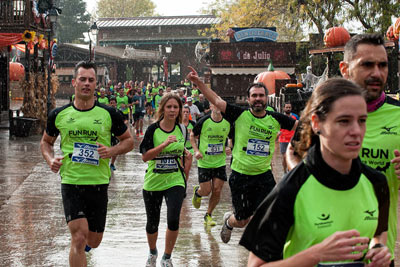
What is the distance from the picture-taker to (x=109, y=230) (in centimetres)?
902

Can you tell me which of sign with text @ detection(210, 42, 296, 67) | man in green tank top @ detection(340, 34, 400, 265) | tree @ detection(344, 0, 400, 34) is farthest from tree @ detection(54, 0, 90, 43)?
man in green tank top @ detection(340, 34, 400, 265)

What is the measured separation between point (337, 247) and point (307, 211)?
0.24m

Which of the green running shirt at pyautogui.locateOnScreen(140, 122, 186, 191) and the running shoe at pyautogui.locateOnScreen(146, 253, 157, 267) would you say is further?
the green running shirt at pyautogui.locateOnScreen(140, 122, 186, 191)

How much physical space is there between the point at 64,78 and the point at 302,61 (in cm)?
3093

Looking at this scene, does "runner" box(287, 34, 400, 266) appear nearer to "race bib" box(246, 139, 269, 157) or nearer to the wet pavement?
the wet pavement

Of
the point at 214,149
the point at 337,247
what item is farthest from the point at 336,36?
the point at 337,247

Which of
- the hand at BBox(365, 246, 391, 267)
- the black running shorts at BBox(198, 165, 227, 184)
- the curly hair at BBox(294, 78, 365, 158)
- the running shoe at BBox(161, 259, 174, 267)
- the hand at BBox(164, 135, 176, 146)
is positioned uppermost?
the curly hair at BBox(294, 78, 365, 158)

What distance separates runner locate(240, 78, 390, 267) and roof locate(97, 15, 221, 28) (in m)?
70.9

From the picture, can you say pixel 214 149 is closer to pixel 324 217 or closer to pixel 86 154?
pixel 86 154

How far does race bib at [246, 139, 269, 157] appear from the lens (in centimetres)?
820

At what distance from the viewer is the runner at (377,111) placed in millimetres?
3795

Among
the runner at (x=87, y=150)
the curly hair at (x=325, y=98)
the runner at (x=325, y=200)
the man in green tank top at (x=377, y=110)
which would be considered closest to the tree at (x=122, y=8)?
the runner at (x=87, y=150)

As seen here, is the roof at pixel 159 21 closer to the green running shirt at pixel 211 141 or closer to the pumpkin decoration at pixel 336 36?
the pumpkin decoration at pixel 336 36

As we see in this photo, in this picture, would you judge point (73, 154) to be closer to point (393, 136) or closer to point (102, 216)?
point (102, 216)
